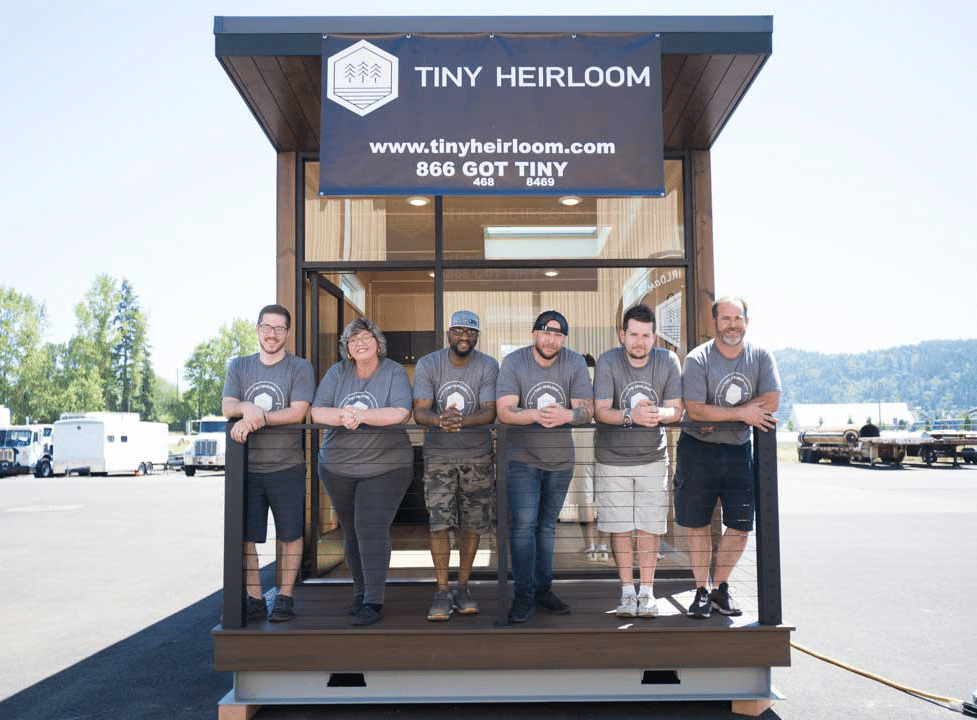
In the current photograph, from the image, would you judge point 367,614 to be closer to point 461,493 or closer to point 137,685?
point 461,493

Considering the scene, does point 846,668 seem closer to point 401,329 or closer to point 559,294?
point 559,294

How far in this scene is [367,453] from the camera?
14.3ft

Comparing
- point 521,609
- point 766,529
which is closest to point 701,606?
point 766,529

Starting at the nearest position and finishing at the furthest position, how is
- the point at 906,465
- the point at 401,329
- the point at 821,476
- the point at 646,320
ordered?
the point at 646,320
the point at 401,329
the point at 821,476
the point at 906,465

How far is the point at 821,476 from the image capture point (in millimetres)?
24828

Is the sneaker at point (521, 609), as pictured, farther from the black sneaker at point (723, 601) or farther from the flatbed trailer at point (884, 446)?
the flatbed trailer at point (884, 446)

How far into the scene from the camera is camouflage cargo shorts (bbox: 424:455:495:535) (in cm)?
444

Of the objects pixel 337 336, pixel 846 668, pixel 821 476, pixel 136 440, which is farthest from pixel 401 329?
pixel 136 440

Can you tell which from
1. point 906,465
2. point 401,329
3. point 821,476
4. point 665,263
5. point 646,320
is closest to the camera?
point 646,320

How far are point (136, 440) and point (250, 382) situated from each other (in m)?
29.2

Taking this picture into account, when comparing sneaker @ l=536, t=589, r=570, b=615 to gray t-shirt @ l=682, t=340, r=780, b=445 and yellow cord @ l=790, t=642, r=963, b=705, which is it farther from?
yellow cord @ l=790, t=642, r=963, b=705

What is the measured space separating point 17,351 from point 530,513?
51.6 metres

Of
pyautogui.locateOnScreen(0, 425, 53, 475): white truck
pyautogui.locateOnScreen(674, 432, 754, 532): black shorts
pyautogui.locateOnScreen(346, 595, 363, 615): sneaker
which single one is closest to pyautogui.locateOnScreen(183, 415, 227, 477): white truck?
pyautogui.locateOnScreen(0, 425, 53, 475): white truck

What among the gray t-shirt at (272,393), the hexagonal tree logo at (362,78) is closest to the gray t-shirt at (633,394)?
the gray t-shirt at (272,393)
